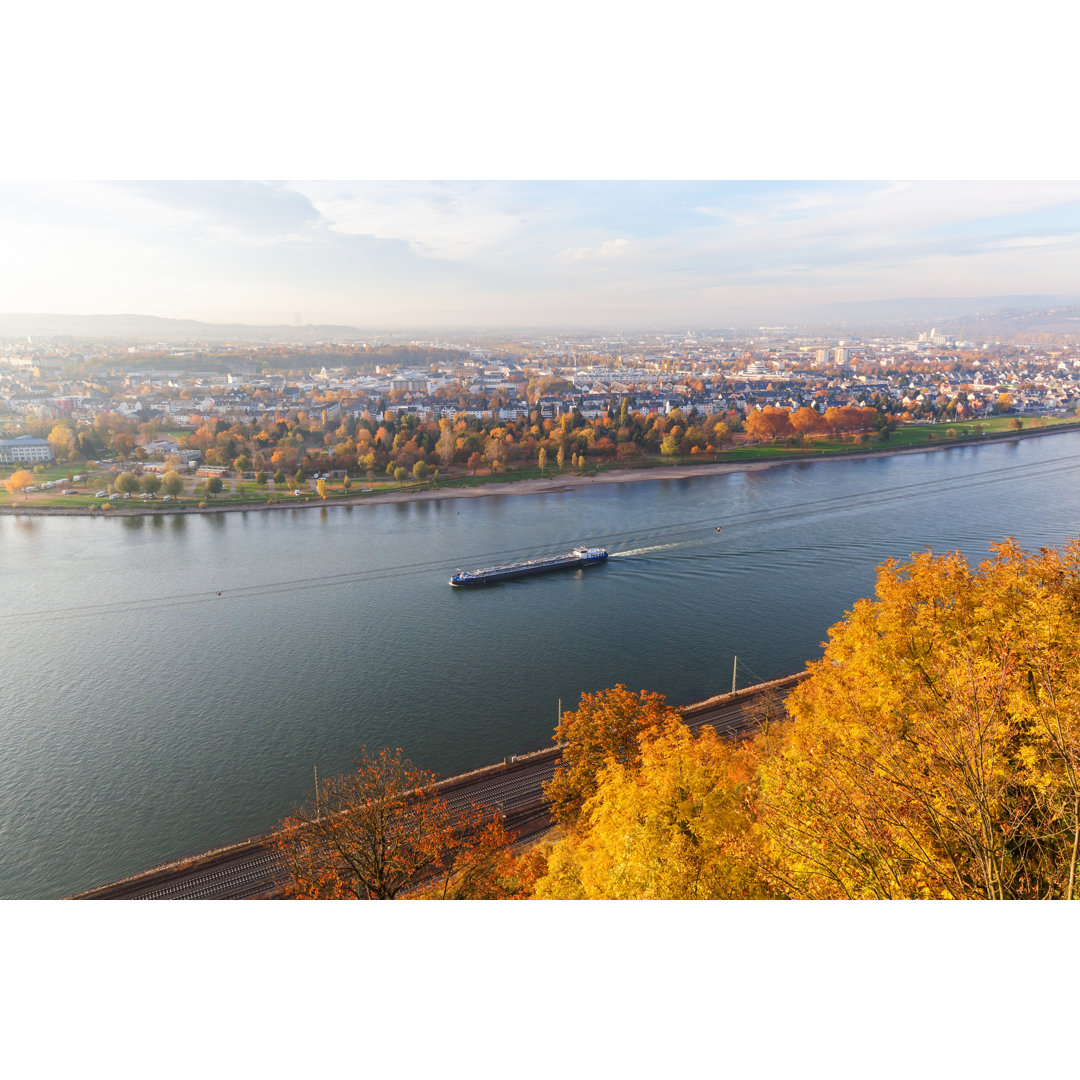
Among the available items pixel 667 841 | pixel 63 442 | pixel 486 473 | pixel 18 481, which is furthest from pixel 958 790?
pixel 63 442

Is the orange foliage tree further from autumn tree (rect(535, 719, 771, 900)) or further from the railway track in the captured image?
the railway track

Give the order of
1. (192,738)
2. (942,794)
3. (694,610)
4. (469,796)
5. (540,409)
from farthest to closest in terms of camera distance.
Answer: (540,409) → (694,610) → (192,738) → (469,796) → (942,794)

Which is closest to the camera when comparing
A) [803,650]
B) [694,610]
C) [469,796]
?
[469,796]

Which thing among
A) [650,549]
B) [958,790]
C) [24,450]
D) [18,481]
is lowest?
[650,549]

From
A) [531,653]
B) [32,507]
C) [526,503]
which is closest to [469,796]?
[531,653]

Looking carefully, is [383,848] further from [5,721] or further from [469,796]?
[5,721]

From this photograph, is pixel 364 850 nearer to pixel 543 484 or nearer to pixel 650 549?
pixel 650 549

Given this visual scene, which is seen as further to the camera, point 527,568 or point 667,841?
point 527,568
